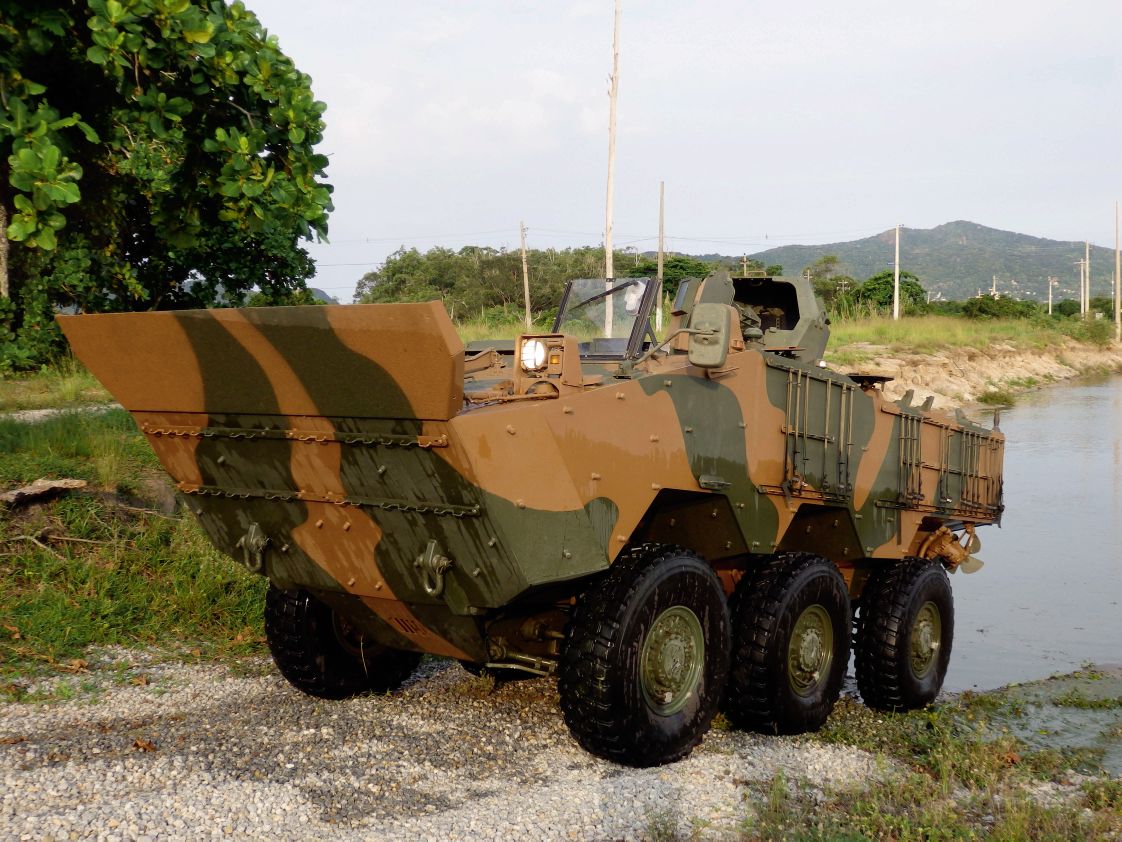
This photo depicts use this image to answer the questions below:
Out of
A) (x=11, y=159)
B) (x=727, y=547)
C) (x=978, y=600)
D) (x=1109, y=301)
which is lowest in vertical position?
(x=978, y=600)

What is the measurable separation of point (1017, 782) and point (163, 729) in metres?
3.93

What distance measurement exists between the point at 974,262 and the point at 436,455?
177 metres

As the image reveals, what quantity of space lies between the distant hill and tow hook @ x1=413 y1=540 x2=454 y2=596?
458ft

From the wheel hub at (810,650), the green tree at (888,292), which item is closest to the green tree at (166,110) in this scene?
the wheel hub at (810,650)

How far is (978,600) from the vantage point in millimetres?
12398

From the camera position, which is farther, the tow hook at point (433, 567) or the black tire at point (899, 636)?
the black tire at point (899, 636)

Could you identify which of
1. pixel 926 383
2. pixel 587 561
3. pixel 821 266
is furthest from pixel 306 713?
pixel 821 266

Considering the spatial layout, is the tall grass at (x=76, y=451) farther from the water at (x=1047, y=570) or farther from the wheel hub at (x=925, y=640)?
the water at (x=1047, y=570)

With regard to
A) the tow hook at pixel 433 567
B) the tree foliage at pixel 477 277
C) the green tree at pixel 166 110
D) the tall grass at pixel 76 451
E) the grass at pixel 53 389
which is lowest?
the tow hook at pixel 433 567

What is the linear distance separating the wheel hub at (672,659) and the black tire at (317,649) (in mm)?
1643

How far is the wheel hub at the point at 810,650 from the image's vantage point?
621cm

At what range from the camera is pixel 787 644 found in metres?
6.02

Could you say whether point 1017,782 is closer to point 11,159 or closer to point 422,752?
point 422,752

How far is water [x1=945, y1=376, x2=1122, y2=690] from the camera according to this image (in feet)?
33.4
